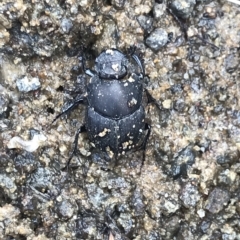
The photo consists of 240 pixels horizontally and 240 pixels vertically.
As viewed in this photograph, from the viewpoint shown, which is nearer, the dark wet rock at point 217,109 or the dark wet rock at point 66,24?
the dark wet rock at point 66,24

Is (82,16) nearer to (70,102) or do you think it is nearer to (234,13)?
(70,102)

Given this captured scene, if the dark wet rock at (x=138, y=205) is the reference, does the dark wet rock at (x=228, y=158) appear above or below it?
above

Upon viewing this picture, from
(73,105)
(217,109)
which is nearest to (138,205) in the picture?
(73,105)

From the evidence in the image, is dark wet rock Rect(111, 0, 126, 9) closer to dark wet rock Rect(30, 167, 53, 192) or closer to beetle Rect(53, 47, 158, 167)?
beetle Rect(53, 47, 158, 167)

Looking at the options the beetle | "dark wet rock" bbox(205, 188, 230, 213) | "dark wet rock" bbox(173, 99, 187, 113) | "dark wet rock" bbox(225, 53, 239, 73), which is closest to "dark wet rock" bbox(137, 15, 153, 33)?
the beetle

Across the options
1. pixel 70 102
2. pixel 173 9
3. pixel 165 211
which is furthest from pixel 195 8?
pixel 165 211

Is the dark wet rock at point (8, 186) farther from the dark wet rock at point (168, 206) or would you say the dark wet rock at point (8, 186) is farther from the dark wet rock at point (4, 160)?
the dark wet rock at point (168, 206)

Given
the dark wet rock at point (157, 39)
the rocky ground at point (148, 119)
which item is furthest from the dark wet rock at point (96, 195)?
the dark wet rock at point (157, 39)
